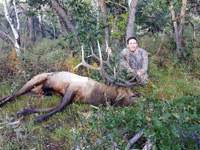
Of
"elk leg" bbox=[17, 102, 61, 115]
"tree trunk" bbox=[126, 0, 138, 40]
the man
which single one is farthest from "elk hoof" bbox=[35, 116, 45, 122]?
"tree trunk" bbox=[126, 0, 138, 40]

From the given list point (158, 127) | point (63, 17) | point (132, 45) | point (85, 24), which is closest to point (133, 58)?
point (132, 45)

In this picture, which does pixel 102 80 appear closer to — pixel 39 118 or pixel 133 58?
pixel 133 58

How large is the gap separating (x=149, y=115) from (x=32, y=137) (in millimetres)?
1819

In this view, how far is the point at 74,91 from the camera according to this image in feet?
13.4

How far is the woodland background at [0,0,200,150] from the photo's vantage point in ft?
6.81

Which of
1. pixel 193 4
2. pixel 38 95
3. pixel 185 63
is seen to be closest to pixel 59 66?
pixel 38 95

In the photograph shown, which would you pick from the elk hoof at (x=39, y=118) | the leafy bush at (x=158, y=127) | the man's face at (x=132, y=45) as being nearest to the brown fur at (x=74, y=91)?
the elk hoof at (x=39, y=118)

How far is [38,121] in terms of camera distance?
138 inches

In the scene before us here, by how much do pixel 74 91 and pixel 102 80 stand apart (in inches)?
27.7

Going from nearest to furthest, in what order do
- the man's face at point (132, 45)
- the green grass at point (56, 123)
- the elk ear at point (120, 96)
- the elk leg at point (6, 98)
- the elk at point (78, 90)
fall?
1. the green grass at point (56, 123)
2. the elk at point (78, 90)
3. the elk ear at point (120, 96)
4. the elk leg at point (6, 98)
5. the man's face at point (132, 45)

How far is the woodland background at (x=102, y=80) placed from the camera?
207cm

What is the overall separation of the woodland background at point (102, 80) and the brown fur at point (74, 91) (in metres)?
0.16

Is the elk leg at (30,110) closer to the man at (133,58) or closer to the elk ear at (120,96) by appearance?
the elk ear at (120,96)

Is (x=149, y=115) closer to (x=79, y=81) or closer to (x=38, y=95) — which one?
(x=79, y=81)
